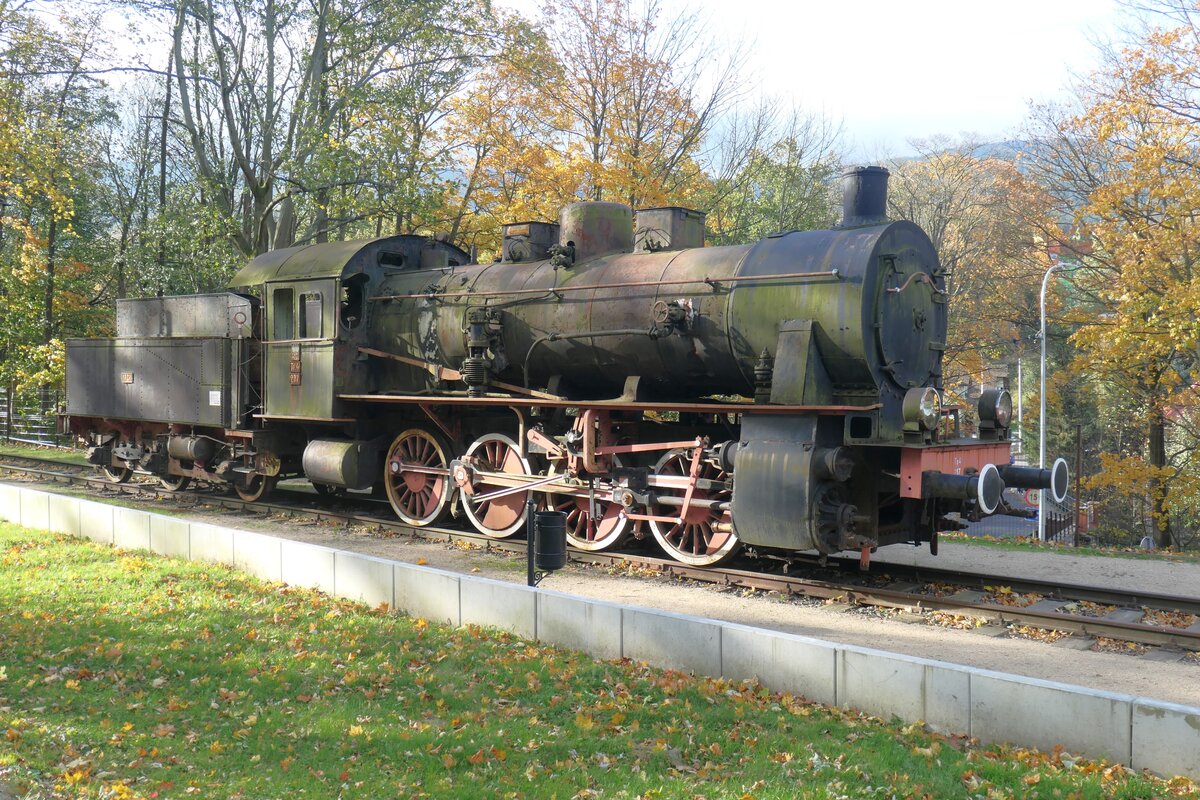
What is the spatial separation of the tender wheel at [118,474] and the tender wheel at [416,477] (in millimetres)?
6434

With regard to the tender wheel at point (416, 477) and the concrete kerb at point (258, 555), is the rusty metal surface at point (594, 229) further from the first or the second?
the concrete kerb at point (258, 555)

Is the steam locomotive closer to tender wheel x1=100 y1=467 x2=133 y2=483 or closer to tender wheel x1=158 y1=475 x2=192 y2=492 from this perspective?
tender wheel x1=158 y1=475 x2=192 y2=492

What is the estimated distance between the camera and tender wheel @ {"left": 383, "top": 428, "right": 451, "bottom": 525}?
12.5 metres

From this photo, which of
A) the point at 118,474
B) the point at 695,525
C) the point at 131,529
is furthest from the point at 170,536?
the point at 118,474

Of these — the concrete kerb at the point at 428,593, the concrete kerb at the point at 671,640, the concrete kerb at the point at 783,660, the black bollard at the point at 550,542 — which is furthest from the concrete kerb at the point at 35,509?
the concrete kerb at the point at 671,640

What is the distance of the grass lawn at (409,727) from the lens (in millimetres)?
4820

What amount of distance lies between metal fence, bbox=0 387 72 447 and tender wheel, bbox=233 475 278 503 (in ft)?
47.3

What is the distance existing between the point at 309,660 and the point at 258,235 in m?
16.2

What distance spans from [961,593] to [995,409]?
2.04 metres

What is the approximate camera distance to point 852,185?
963 centimetres

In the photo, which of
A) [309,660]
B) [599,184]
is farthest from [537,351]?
[599,184]

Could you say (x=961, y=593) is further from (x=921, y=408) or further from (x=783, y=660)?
(x=783, y=660)

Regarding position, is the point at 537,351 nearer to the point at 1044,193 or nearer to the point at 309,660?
the point at 309,660

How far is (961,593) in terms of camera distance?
909 cm
